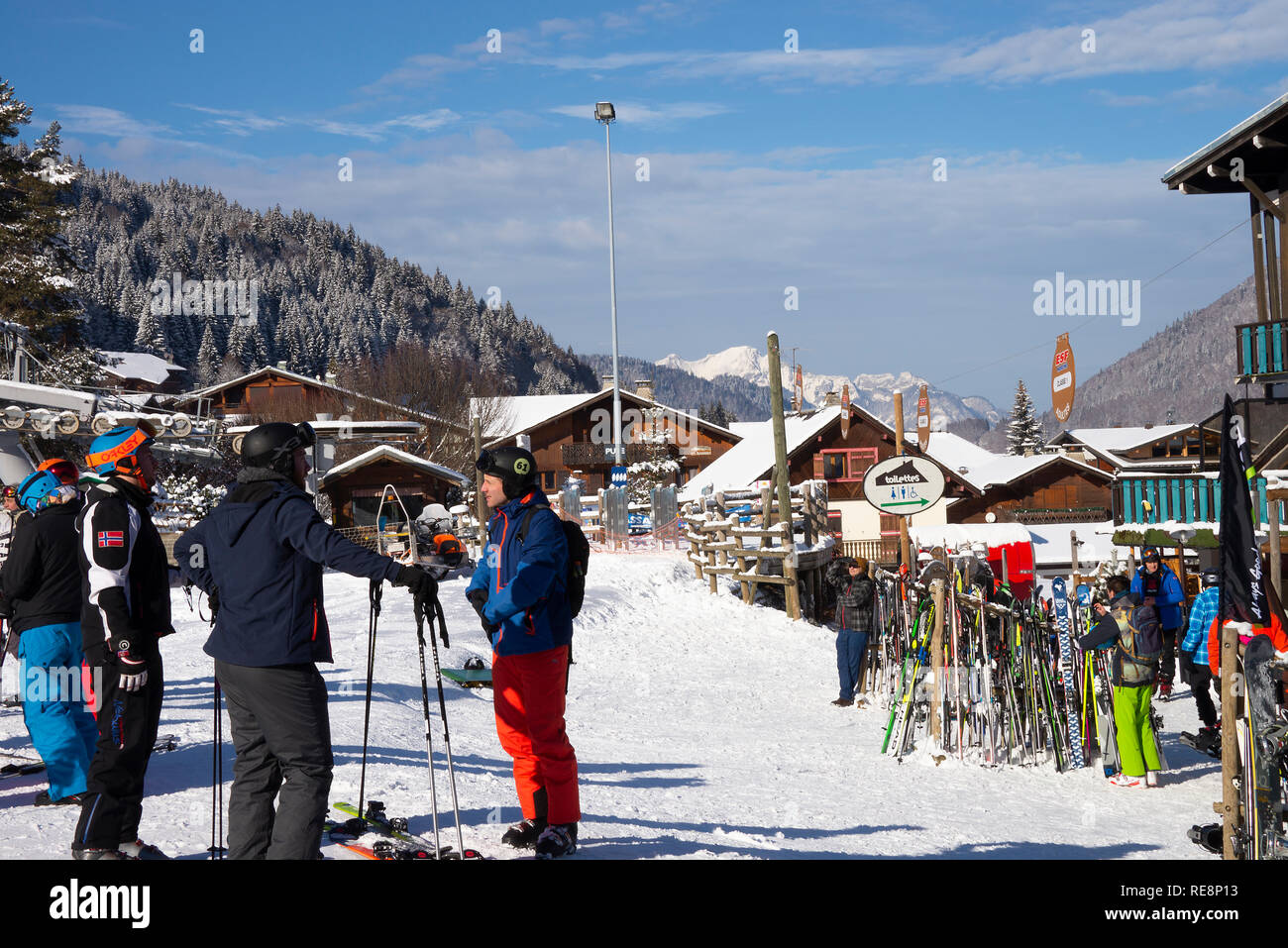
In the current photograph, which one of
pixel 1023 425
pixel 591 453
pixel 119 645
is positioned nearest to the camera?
pixel 119 645

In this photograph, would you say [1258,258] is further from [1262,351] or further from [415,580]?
[415,580]

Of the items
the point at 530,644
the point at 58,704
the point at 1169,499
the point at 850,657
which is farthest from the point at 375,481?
the point at 530,644

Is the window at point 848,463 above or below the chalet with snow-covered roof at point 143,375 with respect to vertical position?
below

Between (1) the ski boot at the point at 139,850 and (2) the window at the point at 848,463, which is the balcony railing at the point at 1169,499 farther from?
(2) the window at the point at 848,463

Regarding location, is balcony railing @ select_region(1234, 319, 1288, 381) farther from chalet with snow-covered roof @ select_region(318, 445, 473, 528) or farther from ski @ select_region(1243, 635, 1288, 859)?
chalet with snow-covered roof @ select_region(318, 445, 473, 528)

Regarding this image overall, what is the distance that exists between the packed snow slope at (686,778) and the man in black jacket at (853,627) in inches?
15.6

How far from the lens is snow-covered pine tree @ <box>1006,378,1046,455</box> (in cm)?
8738

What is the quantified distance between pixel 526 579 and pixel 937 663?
635 centimetres

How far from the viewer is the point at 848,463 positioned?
4491cm

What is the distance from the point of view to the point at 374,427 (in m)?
24.1

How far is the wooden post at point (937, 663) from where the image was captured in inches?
383

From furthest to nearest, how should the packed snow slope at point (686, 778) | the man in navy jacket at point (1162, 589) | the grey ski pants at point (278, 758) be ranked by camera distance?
the man in navy jacket at point (1162, 589)
the packed snow slope at point (686, 778)
the grey ski pants at point (278, 758)

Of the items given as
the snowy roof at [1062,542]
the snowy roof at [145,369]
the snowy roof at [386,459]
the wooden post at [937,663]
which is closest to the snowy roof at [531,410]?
the snowy roof at [1062,542]
